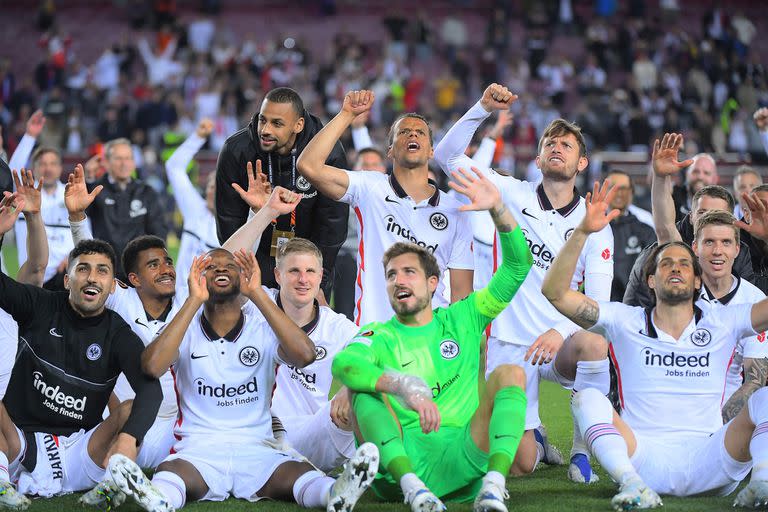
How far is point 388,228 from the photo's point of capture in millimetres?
6953

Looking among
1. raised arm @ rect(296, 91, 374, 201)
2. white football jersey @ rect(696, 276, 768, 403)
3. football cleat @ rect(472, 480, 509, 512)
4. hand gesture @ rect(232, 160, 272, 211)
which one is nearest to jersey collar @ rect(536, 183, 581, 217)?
white football jersey @ rect(696, 276, 768, 403)

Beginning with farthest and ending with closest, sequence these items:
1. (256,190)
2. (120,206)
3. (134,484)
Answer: (120,206) → (256,190) → (134,484)

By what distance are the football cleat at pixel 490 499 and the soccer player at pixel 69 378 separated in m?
1.82

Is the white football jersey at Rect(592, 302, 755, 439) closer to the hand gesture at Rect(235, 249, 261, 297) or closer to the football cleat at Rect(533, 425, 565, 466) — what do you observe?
the football cleat at Rect(533, 425, 565, 466)

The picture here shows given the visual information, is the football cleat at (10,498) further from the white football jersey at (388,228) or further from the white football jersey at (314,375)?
the white football jersey at (388,228)

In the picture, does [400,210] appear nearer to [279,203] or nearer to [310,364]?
[279,203]

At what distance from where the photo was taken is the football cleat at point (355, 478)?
Result: 16.8 feet

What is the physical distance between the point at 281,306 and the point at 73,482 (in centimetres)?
154

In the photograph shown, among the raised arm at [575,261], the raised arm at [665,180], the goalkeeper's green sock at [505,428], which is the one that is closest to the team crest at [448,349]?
the goalkeeper's green sock at [505,428]

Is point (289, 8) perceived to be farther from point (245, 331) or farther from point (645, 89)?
point (245, 331)

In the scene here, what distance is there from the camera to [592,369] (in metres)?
6.56

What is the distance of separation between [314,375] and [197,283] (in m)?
1.19

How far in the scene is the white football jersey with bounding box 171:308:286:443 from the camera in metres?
5.99

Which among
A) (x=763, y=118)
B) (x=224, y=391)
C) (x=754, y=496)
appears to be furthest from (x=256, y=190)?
(x=763, y=118)
